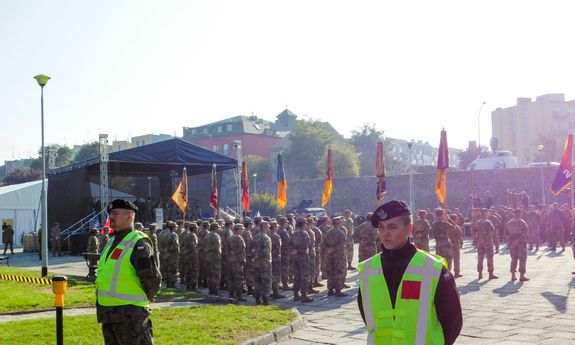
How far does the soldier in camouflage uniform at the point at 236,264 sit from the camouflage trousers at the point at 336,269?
197 cm

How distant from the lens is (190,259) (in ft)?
52.7

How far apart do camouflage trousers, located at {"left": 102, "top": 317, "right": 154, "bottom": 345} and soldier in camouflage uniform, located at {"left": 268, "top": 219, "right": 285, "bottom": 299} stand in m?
8.63

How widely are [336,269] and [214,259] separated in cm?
306

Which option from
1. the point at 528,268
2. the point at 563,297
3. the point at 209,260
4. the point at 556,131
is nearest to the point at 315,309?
the point at 209,260

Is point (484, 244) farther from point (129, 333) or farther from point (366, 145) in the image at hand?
point (366, 145)

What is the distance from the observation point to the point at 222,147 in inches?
3713

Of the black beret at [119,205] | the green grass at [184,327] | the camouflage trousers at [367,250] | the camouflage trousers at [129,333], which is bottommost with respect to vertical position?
the green grass at [184,327]

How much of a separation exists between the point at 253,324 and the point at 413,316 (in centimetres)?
673

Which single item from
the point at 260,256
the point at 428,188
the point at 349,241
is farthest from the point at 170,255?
the point at 428,188

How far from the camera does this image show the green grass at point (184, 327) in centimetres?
874

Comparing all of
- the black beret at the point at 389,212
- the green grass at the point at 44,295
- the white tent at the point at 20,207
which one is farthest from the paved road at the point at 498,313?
the white tent at the point at 20,207

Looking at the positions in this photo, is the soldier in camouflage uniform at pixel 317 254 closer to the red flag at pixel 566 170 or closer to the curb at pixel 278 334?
the curb at pixel 278 334

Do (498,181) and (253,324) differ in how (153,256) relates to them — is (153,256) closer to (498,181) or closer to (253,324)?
(253,324)

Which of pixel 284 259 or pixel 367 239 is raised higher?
pixel 367 239
